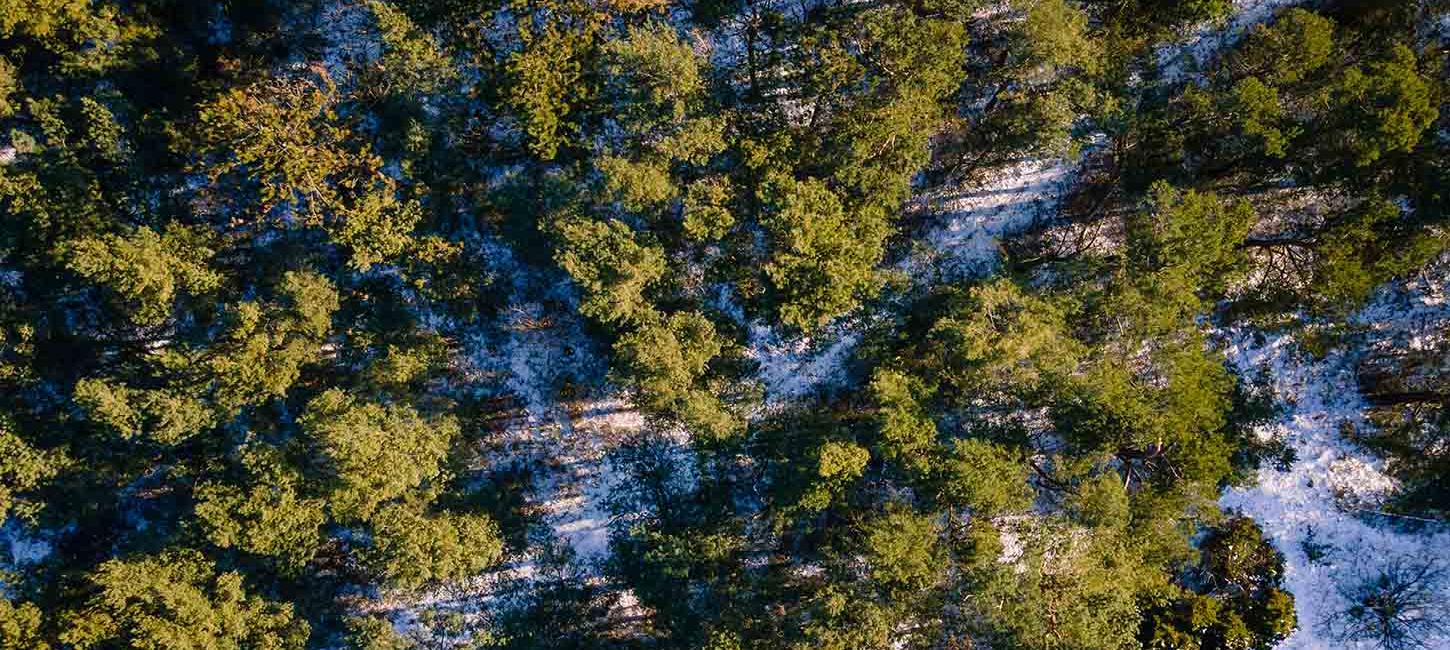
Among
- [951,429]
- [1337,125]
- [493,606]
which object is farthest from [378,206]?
[1337,125]

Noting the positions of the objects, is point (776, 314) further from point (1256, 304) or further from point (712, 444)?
point (1256, 304)

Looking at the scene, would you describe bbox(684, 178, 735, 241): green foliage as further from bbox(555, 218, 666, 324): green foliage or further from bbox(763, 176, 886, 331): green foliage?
bbox(555, 218, 666, 324): green foliage

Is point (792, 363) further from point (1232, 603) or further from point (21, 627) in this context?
point (21, 627)

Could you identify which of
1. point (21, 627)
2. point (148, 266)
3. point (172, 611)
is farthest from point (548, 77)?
point (21, 627)

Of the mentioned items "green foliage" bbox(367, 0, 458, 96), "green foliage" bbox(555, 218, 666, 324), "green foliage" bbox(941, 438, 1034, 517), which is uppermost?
"green foliage" bbox(367, 0, 458, 96)

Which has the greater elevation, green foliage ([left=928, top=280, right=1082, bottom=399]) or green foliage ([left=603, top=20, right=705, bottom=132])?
green foliage ([left=603, top=20, right=705, bottom=132])

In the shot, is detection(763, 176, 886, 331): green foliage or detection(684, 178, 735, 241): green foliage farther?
detection(684, 178, 735, 241): green foliage

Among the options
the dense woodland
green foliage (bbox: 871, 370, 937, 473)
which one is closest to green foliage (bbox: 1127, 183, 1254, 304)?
the dense woodland
